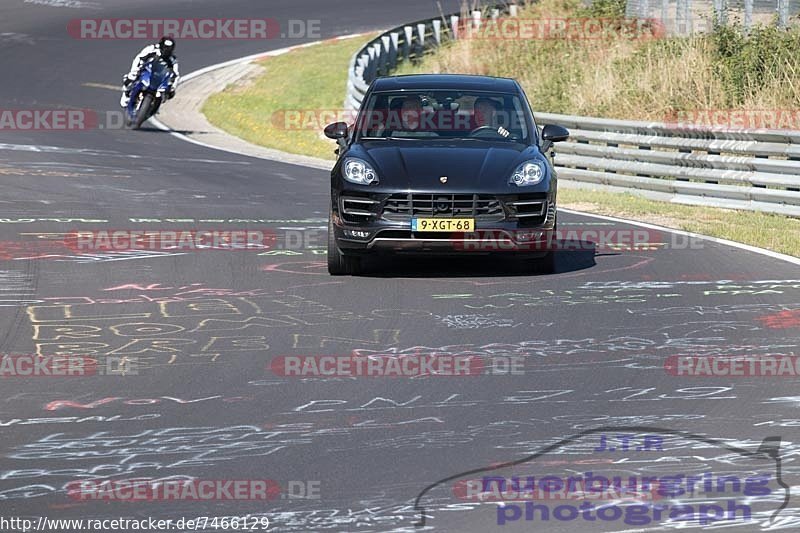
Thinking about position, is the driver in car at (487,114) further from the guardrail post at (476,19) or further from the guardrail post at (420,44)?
the guardrail post at (476,19)

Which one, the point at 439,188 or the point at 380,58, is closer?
the point at 439,188

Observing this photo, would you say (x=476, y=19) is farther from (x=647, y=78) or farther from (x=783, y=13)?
(x=647, y=78)

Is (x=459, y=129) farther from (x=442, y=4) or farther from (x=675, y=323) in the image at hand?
(x=442, y=4)

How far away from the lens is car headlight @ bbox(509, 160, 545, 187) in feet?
39.4

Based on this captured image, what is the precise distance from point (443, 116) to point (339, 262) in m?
1.71

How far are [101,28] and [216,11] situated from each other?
13.2ft

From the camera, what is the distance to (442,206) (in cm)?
1177

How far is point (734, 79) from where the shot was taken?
2456cm

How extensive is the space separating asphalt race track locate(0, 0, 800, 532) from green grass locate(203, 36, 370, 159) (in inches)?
464
